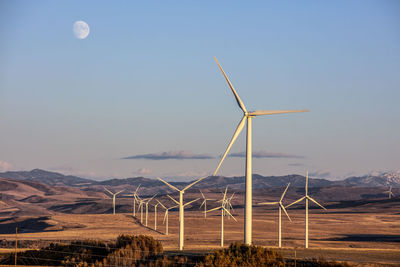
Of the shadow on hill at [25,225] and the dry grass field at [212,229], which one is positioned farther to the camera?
the shadow on hill at [25,225]

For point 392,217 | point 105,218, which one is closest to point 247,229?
point 105,218

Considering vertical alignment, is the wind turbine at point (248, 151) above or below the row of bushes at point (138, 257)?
above

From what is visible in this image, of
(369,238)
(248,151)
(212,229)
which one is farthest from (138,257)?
(212,229)

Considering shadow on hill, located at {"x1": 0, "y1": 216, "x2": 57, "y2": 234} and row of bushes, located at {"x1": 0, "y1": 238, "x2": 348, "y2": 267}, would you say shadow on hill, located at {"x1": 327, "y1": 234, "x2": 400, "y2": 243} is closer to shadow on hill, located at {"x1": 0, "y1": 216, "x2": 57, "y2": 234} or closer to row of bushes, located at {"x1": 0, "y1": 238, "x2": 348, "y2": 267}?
shadow on hill, located at {"x1": 0, "y1": 216, "x2": 57, "y2": 234}

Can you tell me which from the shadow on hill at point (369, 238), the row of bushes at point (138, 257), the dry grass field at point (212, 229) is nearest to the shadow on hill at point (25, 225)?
the dry grass field at point (212, 229)

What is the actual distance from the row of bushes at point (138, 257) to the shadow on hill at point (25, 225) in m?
87.8

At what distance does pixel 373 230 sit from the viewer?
5182 inches

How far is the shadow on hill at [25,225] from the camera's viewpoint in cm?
13438

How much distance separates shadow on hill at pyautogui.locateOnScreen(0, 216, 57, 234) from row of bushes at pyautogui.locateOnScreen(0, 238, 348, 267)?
3455 inches

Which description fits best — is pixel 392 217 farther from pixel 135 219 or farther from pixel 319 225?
pixel 135 219

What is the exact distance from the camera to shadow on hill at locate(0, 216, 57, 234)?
13438 cm

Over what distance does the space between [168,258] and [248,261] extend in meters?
6.46

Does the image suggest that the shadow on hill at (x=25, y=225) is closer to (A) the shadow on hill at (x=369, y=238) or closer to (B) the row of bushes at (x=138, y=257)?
(A) the shadow on hill at (x=369, y=238)

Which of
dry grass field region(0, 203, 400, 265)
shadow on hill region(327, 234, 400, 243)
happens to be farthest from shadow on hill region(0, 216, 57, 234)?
shadow on hill region(327, 234, 400, 243)
